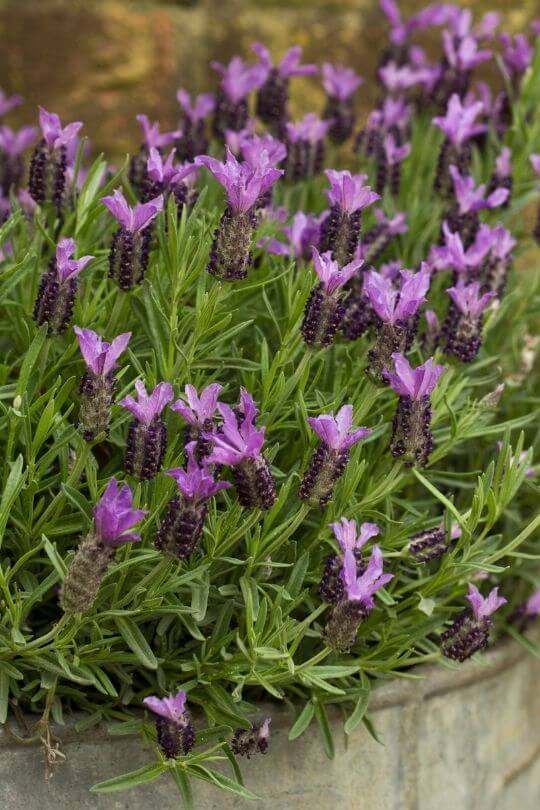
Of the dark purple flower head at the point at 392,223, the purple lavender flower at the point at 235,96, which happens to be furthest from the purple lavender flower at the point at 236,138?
the dark purple flower head at the point at 392,223

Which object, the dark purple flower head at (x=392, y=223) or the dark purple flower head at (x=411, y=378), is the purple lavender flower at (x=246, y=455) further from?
the dark purple flower head at (x=392, y=223)

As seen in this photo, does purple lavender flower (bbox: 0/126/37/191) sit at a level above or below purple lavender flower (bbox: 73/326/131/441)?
below

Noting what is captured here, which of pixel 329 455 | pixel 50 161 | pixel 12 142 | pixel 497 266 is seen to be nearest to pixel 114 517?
pixel 329 455

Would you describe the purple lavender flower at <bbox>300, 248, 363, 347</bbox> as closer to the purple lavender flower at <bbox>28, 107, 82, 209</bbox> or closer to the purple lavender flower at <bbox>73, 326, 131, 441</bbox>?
the purple lavender flower at <bbox>73, 326, 131, 441</bbox>

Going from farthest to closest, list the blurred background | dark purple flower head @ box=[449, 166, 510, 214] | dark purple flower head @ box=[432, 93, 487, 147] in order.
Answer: the blurred background → dark purple flower head @ box=[432, 93, 487, 147] → dark purple flower head @ box=[449, 166, 510, 214]

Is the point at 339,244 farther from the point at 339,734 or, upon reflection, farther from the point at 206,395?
the point at 339,734

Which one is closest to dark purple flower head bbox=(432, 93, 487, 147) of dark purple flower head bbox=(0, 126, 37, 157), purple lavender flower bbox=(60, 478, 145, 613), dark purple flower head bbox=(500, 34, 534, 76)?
dark purple flower head bbox=(500, 34, 534, 76)

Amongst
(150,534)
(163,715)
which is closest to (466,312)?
(150,534)
